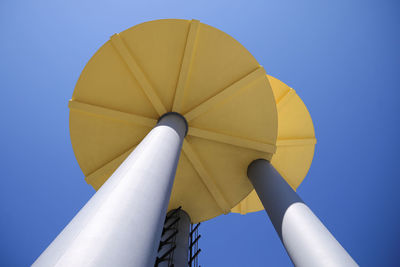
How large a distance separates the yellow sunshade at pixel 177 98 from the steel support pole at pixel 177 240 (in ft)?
8.50

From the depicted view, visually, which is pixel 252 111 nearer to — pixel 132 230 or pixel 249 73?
pixel 249 73

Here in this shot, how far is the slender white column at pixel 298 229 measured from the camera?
12.8 ft

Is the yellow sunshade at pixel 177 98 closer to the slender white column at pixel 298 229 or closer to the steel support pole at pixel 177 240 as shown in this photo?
the slender white column at pixel 298 229

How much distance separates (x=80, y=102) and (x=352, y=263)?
27.2 ft

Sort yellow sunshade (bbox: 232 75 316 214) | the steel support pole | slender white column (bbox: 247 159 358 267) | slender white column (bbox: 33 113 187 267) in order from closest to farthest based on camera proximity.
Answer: slender white column (bbox: 33 113 187 267)
slender white column (bbox: 247 159 358 267)
the steel support pole
yellow sunshade (bbox: 232 75 316 214)

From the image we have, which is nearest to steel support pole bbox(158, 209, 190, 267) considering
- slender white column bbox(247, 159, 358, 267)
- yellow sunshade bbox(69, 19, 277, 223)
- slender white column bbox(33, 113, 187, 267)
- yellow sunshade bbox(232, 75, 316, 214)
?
yellow sunshade bbox(69, 19, 277, 223)

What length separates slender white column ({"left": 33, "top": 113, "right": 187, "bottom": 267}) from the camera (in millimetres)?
1638

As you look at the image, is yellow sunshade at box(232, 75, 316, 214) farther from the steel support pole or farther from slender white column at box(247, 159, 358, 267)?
the steel support pole

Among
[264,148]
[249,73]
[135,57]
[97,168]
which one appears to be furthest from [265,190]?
[97,168]

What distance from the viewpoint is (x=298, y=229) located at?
15.4 ft

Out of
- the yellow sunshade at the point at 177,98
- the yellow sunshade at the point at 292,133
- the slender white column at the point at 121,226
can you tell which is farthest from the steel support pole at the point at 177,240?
the slender white column at the point at 121,226

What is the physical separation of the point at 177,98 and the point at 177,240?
533 cm

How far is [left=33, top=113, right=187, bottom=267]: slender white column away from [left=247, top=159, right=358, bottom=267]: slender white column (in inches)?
124

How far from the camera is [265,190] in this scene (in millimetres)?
6395
